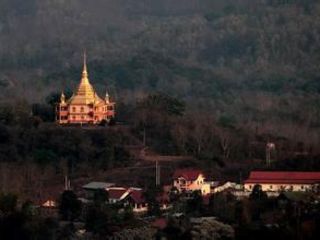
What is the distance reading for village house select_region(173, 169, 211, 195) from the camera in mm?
36344

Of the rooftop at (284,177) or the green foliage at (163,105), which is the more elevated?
the green foliage at (163,105)

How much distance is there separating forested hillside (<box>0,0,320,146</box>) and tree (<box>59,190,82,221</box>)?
1090 centimetres

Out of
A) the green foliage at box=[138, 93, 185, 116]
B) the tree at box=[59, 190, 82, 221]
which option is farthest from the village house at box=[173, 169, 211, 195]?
the green foliage at box=[138, 93, 185, 116]

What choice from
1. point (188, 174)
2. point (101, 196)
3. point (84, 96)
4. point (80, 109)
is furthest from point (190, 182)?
point (84, 96)

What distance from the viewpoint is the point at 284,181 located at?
35.9m

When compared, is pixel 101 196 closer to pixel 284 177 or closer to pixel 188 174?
pixel 188 174

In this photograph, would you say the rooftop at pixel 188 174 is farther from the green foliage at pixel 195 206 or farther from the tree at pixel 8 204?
the tree at pixel 8 204

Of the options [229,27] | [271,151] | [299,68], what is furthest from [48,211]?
[229,27]

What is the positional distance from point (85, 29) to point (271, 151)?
39.2 meters

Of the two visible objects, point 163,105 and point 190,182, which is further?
point 163,105

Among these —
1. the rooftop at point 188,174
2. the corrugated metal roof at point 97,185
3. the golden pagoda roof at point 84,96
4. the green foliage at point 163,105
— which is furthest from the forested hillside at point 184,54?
the corrugated metal roof at point 97,185

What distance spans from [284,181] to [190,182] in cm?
217

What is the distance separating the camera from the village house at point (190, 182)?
119 ft

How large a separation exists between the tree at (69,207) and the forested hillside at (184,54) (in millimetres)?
10902
